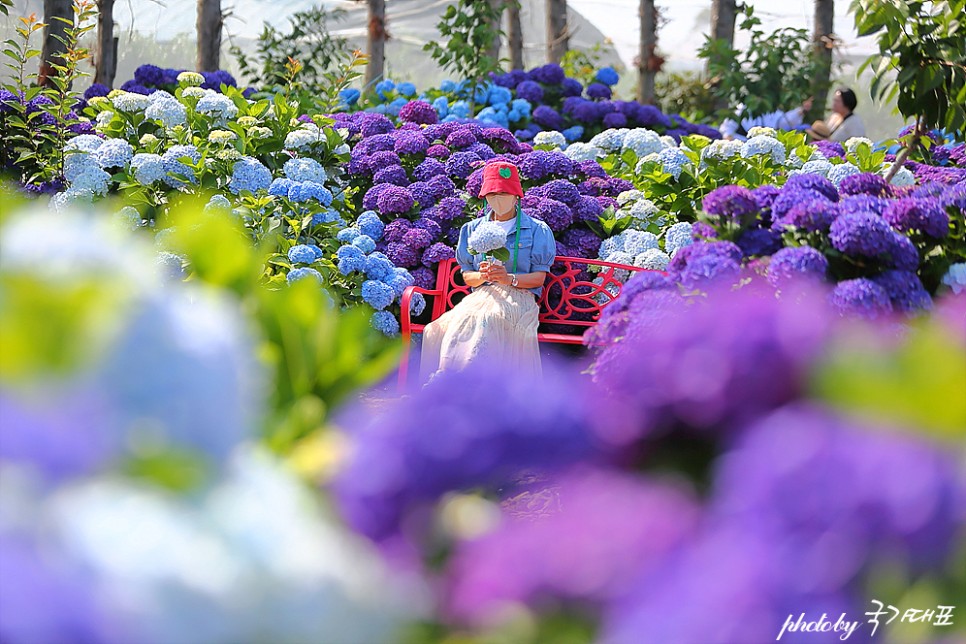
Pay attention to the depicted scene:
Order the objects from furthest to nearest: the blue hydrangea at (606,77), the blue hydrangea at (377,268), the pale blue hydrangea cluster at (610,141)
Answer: the blue hydrangea at (606,77), the pale blue hydrangea cluster at (610,141), the blue hydrangea at (377,268)

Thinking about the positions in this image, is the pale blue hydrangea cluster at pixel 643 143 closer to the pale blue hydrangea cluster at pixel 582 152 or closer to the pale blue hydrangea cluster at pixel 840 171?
the pale blue hydrangea cluster at pixel 582 152

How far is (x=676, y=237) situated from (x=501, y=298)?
131cm

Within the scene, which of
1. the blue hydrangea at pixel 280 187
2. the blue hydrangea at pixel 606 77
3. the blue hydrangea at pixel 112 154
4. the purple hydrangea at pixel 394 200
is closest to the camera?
the blue hydrangea at pixel 112 154

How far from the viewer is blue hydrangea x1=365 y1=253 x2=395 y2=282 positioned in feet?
16.2

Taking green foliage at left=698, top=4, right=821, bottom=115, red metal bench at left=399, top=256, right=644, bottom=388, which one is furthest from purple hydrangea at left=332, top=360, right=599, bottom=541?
green foliage at left=698, top=4, right=821, bottom=115

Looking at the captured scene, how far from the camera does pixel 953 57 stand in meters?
3.59

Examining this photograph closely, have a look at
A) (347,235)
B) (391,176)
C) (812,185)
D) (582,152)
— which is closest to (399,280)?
(347,235)

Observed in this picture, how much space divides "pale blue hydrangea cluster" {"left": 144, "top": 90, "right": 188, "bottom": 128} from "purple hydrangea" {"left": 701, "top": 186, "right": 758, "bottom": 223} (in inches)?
146

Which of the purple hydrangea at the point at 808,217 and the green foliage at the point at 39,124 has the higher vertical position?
A: the green foliage at the point at 39,124

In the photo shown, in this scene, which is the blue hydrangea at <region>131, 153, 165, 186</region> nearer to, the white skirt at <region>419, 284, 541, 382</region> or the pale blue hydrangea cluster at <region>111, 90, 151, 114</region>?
the pale blue hydrangea cluster at <region>111, 90, 151, 114</region>

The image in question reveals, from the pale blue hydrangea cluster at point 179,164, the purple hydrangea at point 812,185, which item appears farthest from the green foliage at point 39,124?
the purple hydrangea at point 812,185

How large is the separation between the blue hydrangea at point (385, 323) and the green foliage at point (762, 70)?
6.88m

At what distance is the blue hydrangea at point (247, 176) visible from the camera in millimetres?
4742

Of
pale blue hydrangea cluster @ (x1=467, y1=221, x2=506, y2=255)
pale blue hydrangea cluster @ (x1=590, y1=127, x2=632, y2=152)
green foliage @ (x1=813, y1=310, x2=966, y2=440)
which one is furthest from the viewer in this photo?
pale blue hydrangea cluster @ (x1=590, y1=127, x2=632, y2=152)
